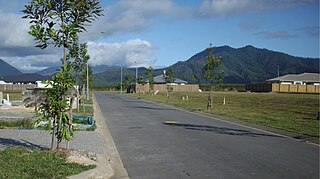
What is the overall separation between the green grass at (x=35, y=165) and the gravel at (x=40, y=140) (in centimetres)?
158

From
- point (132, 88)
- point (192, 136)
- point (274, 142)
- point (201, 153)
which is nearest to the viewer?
point (201, 153)

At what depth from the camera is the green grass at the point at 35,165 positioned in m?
7.82

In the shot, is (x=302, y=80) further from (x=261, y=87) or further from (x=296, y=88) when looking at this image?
(x=296, y=88)

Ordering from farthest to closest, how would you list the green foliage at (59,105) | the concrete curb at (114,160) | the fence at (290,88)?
1. the fence at (290,88)
2. the green foliage at (59,105)
3. the concrete curb at (114,160)

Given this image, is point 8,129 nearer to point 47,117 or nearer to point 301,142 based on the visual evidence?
point 47,117

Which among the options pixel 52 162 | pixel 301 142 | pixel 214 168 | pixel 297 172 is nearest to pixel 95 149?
pixel 52 162

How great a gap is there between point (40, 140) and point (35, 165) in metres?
4.62

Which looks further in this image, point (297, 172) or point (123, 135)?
point (123, 135)

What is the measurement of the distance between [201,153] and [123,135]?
510cm

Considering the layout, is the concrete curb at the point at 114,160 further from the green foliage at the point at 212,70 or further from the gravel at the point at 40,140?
the green foliage at the point at 212,70

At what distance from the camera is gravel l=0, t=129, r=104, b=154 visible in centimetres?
1167

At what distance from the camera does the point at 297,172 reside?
8.82 meters

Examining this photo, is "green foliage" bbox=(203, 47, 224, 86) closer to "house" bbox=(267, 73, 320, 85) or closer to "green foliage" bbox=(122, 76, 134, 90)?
"green foliage" bbox=(122, 76, 134, 90)

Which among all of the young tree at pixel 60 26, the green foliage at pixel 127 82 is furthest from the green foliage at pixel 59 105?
the green foliage at pixel 127 82
